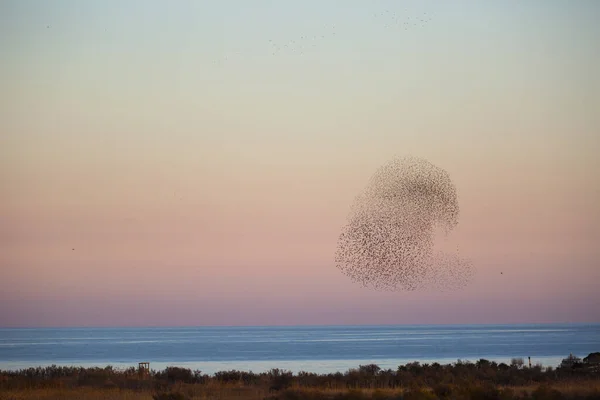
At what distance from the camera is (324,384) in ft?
114

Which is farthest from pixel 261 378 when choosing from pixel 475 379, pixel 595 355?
pixel 595 355

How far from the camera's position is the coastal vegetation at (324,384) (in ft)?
91.1

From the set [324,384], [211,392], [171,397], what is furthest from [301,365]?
[171,397]

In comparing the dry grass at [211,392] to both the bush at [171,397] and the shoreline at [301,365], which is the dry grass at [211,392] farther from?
the shoreline at [301,365]

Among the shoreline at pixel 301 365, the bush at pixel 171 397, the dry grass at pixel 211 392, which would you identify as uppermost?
the bush at pixel 171 397

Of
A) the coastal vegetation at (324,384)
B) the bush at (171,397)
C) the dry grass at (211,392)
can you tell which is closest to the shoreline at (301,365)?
the coastal vegetation at (324,384)

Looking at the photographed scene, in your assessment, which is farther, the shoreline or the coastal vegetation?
the shoreline

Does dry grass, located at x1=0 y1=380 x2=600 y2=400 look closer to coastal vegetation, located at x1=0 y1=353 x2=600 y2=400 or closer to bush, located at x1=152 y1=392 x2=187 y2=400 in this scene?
coastal vegetation, located at x1=0 y1=353 x2=600 y2=400

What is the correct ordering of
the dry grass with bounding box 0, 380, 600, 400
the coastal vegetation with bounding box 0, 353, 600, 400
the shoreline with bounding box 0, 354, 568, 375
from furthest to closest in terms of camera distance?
the shoreline with bounding box 0, 354, 568, 375 → the dry grass with bounding box 0, 380, 600, 400 → the coastal vegetation with bounding box 0, 353, 600, 400

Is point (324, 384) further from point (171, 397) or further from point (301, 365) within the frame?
point (301, 365)

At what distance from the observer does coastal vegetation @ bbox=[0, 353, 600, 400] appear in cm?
2777

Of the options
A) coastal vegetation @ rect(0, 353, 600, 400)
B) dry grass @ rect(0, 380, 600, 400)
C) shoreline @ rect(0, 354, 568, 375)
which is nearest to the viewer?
coastal vegetation @ rect(0, 353, 600, 400)

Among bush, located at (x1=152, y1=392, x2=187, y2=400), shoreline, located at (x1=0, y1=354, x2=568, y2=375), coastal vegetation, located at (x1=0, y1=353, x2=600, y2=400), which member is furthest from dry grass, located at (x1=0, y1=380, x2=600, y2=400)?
shoreline, located at (x1=0, y1=354, x2=568, y2=375)

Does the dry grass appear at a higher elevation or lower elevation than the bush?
lower
